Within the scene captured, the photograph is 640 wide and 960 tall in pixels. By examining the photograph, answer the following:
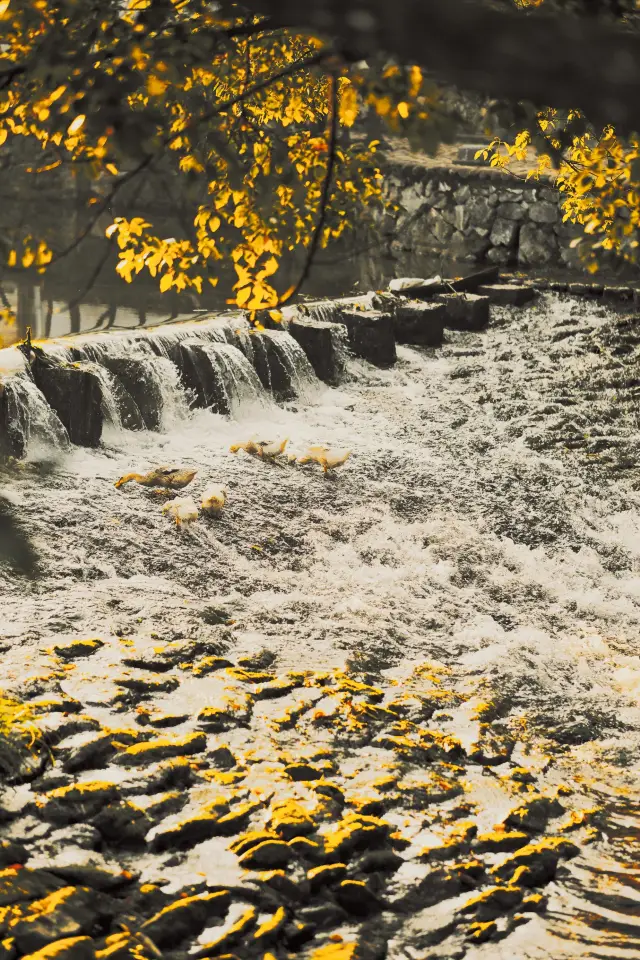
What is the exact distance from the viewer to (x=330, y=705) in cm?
588

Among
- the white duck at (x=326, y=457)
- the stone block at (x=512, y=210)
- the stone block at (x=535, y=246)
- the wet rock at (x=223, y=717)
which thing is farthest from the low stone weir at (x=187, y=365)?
the stone block at (x=512, y=210)

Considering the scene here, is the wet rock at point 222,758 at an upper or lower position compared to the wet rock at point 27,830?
lower

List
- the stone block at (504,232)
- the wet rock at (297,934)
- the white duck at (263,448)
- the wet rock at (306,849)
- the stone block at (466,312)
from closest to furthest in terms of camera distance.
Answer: the wet rock at (297,934) < the wet rock at (306,849) < the white duck at (263,448) < the stone block at (466,312) < the stone block at (504,232)

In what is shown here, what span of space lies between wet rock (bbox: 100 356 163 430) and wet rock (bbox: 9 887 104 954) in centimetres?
759

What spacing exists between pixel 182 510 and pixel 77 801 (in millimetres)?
4358

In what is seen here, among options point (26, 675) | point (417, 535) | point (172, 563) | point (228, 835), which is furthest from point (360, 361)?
point (228, 835)

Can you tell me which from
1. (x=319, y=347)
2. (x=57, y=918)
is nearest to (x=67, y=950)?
(x=57, y=918)

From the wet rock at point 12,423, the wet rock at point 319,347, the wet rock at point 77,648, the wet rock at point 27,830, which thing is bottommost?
the wet rock at point 27,830

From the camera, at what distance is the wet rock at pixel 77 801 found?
4.40m

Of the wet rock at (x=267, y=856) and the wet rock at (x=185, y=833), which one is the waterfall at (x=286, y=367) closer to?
the wet rock at (x=185, y=833)

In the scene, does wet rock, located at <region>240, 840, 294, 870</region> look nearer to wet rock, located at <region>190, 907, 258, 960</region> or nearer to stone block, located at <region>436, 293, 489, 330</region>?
wet rock, located at <region>190, 907, 258, 960</region>

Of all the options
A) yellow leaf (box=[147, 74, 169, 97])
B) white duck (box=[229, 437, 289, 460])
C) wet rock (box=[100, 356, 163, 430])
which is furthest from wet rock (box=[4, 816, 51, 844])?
wet rock (box=[100, 356, 163, 430])

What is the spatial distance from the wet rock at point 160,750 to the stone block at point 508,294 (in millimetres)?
15047

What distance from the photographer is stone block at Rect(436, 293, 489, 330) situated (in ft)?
56.2
